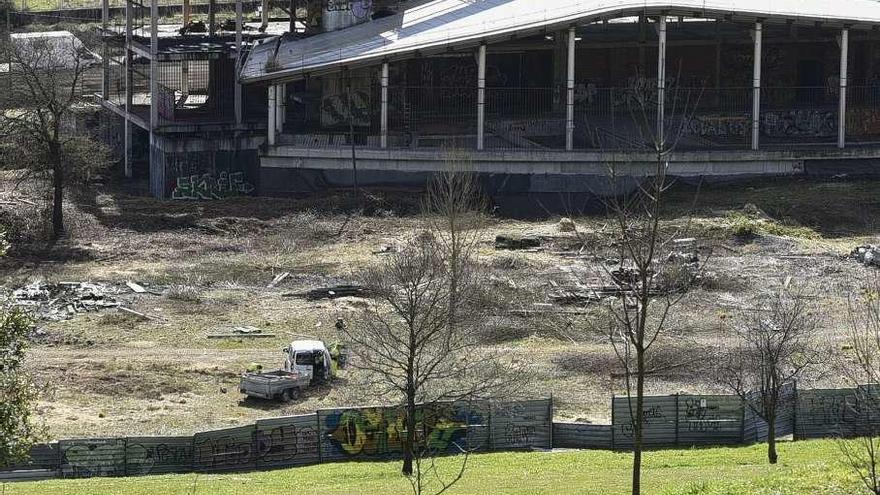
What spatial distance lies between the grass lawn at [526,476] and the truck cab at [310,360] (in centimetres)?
622

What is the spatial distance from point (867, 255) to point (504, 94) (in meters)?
22.6

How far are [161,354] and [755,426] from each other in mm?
16574

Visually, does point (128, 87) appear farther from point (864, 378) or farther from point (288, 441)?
point (864, 378)

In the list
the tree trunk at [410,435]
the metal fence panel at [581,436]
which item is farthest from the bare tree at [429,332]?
the metal fence panel at [581,436]

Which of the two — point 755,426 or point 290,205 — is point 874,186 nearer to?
point 290,205

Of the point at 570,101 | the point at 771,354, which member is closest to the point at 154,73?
the point at 570,101

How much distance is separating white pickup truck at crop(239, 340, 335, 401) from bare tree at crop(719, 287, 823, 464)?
1051 centimetres

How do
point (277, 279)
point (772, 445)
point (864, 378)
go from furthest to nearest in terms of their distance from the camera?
point (277, 279) → point (864, 378) → point (772, 445)

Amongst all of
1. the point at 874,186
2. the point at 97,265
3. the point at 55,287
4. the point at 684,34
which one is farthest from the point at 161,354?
the point at 684,34

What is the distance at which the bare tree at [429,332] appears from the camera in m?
35.9

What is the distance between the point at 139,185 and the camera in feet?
236

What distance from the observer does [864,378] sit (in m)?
42.7

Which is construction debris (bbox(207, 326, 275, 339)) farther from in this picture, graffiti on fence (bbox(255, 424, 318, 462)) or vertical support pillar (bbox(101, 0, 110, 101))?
vertical support pillar (bbox(101, 0, 110, 101))

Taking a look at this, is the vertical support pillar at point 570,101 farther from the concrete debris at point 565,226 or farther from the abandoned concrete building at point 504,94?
the concrete debris at point 565,226
